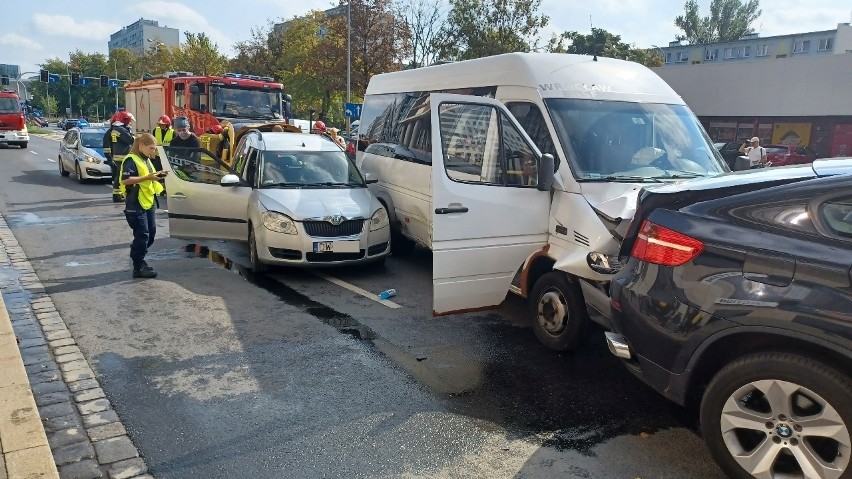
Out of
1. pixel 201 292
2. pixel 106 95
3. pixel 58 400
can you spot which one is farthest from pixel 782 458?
pixel 106 95

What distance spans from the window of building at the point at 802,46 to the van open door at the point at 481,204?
2751 inches

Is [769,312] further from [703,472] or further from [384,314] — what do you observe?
[384,314]

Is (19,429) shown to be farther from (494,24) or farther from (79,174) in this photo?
(494,24)

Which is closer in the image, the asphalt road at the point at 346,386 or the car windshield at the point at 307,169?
the asphalt road at the point at 346,386

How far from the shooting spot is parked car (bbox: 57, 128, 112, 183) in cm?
1602

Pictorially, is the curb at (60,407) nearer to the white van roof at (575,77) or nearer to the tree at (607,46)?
the white van roof at (575,77)

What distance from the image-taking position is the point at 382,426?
3906 mm

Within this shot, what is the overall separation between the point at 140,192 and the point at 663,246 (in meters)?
6.02

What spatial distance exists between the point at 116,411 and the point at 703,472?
358 centimetres

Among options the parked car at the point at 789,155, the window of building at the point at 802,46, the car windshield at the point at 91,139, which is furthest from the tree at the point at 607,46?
the car windshield at the point at 91,139

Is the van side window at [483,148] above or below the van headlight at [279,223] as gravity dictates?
above

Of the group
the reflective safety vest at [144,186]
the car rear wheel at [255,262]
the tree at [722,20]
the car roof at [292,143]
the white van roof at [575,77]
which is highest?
the tree at [722,20]

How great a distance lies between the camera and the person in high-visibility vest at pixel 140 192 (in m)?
7.18

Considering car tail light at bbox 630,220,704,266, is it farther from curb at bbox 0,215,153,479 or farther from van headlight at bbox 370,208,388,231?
van headlight at bbox 370,208,388,231
